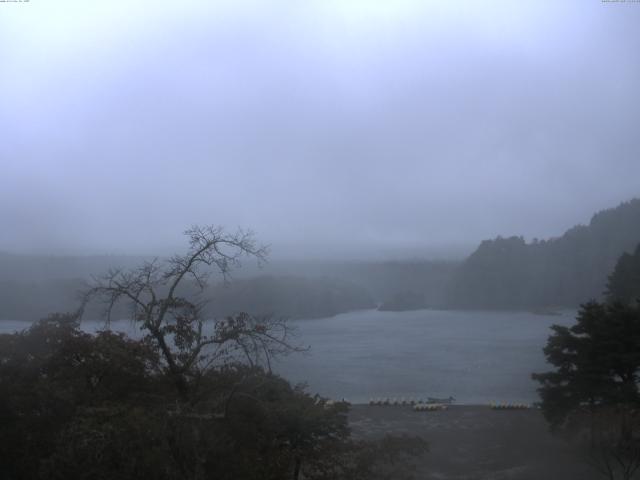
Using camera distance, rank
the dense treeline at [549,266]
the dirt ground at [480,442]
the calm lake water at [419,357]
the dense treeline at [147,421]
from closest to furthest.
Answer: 1. the dense treeline at [147,421]
2. the dirt ground at [480,442]
3. the calm lake water at [419,357]
4. the dense treeline at [549,266]

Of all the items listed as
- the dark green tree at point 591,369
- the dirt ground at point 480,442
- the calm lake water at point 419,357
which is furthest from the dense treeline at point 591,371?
the calm lake water at point 419,357

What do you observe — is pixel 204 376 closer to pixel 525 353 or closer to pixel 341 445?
pixel 341 445

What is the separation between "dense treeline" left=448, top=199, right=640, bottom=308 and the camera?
50.9 m

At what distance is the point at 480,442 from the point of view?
54.5 ft

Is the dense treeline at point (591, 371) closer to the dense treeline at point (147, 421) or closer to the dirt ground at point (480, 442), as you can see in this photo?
the dirt ground at point (480, 442)

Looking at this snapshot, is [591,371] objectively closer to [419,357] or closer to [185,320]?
[185,320]

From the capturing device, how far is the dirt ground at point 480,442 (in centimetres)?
1334

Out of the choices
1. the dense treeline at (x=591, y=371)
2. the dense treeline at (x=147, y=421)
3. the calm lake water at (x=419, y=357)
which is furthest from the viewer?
the calm lake water at (x=419, y=357)

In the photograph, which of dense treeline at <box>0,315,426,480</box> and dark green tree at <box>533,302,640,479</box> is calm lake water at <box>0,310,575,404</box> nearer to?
dense treeline at <box>0,315,426,480</box>

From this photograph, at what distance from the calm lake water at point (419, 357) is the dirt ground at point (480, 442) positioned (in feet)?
8.84

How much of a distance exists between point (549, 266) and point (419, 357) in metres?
24.7

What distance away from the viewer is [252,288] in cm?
2275

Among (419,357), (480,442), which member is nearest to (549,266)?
(419,357)

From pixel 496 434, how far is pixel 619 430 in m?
5.54
